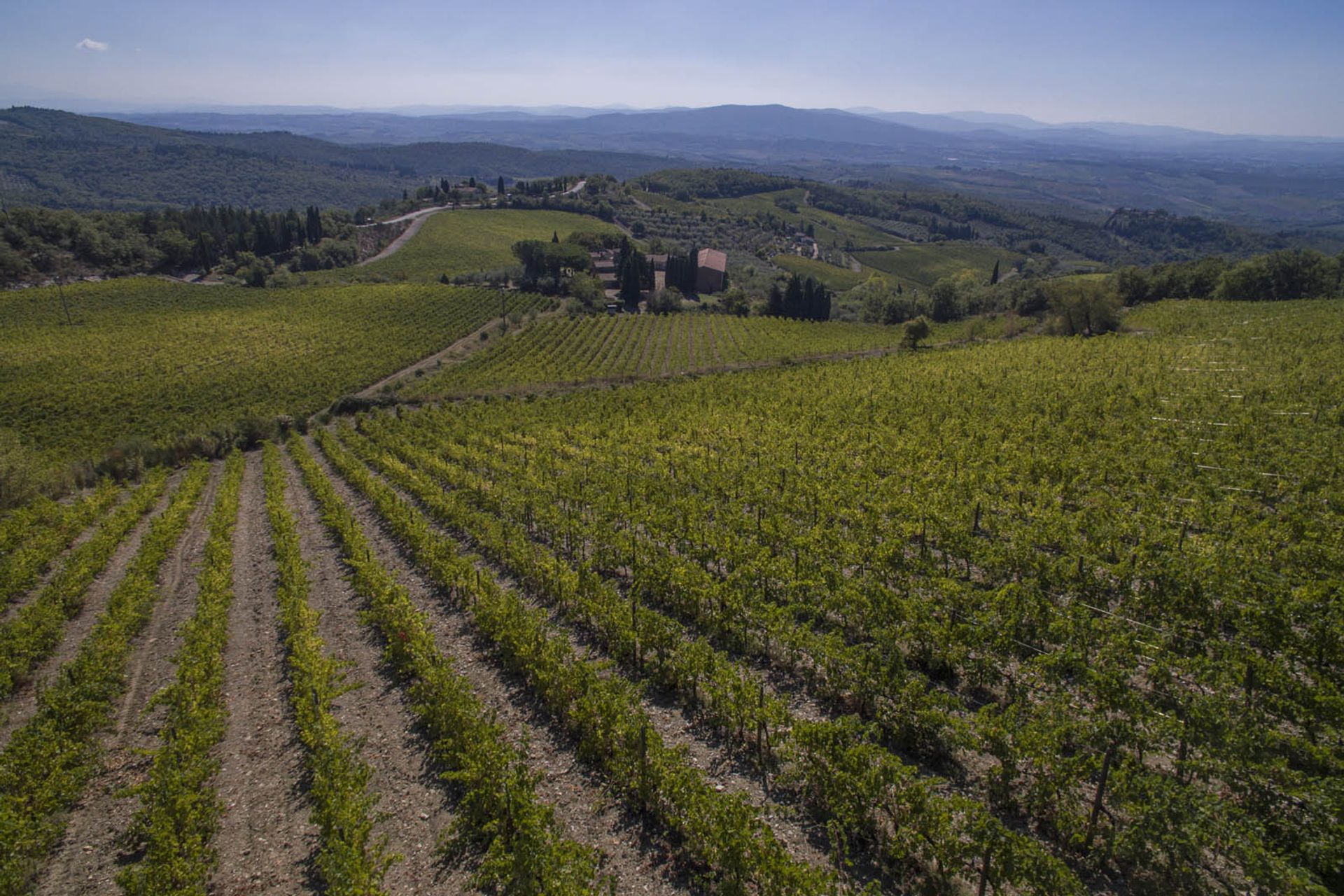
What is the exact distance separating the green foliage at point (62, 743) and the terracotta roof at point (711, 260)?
398ft

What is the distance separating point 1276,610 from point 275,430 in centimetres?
5900

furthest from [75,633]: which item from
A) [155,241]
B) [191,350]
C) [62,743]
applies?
[155,241]

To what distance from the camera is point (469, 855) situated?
11758mm

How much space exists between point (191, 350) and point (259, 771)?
78581mm

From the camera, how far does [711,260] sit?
459 ft

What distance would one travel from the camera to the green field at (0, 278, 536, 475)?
54.1 m

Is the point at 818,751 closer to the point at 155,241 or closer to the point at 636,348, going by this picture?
the point at 636,348

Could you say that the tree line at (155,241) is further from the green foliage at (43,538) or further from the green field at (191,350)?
the green foliage at (43,538)

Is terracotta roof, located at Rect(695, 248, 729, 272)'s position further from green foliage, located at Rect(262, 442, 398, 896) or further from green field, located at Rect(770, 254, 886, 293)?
green foliage, located at Rect(262, 442, 398, 896)

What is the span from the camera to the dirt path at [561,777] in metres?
11.1

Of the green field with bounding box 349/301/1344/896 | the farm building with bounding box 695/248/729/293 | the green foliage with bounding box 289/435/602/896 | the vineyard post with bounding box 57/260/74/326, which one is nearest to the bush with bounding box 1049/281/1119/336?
the green field with bounding box 349/301/1344/896

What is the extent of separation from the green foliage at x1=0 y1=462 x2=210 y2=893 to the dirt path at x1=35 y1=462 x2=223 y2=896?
0.30 metres

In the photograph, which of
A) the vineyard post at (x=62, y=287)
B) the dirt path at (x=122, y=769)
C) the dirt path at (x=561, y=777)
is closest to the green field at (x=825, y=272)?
the vineyard post at (x=62, y=287)

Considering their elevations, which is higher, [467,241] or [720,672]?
[467,241]
